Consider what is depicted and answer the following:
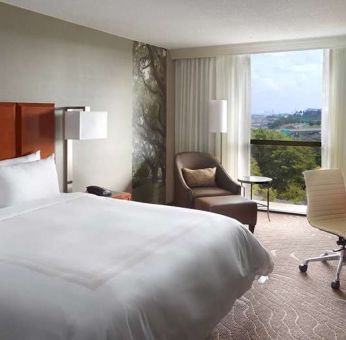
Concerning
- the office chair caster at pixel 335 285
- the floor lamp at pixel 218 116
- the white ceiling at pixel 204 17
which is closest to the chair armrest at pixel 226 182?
the floor lamp at pixel 218 116

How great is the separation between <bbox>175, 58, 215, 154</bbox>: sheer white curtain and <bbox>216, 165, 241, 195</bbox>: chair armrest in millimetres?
746

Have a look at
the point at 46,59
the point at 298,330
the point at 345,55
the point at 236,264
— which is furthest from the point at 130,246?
the point at 345,55

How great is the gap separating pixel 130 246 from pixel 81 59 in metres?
3.13

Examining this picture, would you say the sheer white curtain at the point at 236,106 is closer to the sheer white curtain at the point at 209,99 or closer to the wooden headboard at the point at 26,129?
the sheer white curtain at the point at 209,99

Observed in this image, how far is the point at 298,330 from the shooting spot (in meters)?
2.99

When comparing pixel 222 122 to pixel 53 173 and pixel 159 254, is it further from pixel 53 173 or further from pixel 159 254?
pixel 159 254

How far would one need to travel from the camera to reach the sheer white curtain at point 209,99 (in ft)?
21.1

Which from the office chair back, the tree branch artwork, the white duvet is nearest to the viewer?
the white duvet

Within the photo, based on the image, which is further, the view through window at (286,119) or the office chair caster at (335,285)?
the view through window at (286,119)

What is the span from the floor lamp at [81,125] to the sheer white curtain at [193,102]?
2.31m

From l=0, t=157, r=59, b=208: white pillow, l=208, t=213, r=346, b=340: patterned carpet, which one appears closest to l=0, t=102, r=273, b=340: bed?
l=0, t=157, r=59, b=208: white pillow

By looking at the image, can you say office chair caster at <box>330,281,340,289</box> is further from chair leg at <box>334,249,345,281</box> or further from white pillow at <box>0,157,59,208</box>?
white pillow at <box>0,157,59,208</box>

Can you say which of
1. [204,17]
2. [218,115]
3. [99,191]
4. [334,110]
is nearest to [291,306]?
[99,191]

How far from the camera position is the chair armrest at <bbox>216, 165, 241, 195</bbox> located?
5700mm
